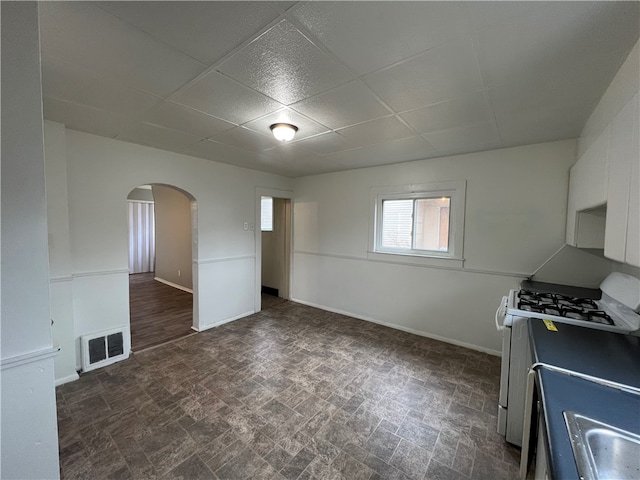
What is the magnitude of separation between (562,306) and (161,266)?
7641 mm

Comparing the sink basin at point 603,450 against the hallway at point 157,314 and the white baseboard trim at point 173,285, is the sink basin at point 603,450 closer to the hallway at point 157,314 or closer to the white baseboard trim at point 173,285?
the hallway at point 157,314

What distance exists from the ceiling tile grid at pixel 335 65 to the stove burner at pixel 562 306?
1556 millimetres

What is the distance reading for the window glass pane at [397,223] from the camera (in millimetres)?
3809

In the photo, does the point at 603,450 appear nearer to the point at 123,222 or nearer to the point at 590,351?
the point at 590,351

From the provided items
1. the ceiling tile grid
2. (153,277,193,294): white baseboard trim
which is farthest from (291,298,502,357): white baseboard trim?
(153,277,193,294): white baseboard trim

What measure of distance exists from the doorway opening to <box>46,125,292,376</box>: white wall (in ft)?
0.73

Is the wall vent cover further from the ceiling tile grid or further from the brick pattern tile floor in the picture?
the ceiling tile grid

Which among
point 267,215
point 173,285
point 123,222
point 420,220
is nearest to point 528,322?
point 420,220

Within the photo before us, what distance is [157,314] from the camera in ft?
14.2

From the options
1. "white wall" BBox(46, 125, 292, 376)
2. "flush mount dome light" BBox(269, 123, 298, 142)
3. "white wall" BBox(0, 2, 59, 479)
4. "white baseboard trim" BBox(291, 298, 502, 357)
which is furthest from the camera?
"white baseboard trim" BBox(291, 298, 502, 357)

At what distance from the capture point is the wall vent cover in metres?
2.68

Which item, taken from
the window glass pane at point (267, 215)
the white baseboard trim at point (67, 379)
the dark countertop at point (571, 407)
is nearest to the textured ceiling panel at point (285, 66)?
the dark countertop at point (571, 407)

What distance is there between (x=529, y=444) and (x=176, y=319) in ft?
14.7

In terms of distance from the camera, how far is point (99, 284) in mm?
2838
